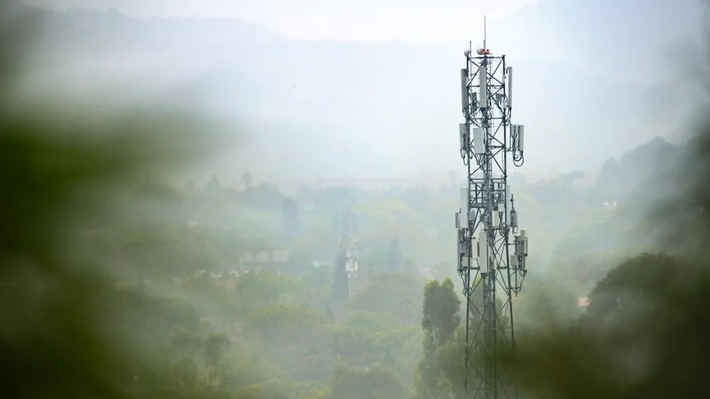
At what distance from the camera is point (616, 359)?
2.09m

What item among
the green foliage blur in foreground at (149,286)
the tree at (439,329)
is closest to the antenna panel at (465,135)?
the green foliage blur in foreground at (149,286)

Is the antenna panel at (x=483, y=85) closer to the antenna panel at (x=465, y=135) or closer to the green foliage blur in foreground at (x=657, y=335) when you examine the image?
the antenna panel at (x=465, y=135)

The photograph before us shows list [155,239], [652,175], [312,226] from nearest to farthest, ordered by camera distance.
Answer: [155,239] < [652,175] < [312,226]

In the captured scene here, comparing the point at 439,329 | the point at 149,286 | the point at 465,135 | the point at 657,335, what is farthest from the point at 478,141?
the point at 439,329

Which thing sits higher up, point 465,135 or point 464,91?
point 464,91

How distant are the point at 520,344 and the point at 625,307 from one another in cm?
82

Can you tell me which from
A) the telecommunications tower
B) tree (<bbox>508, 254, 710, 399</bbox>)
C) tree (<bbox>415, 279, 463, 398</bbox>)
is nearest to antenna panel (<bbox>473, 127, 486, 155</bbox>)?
the telecommunications tower

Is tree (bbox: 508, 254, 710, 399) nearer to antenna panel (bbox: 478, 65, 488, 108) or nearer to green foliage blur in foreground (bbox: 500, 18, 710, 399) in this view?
green foliage blur in foreground (bbox: 500, 18, 710, 399)

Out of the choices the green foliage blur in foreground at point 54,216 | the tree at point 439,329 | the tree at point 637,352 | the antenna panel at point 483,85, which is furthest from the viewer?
the tree at point 439,329

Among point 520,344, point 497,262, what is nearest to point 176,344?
point 497,262

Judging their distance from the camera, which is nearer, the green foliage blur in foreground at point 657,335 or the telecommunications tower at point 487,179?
the green foliage blur in foreground at point 657,335

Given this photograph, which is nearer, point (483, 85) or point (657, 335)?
point (657, 335)

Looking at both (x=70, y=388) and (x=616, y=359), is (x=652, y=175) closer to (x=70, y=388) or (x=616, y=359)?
(x=616, y=359)

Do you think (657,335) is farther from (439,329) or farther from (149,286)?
(439,329)
